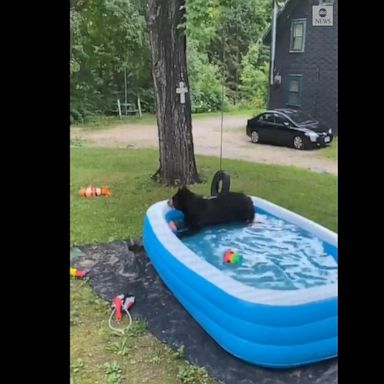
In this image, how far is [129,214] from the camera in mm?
1807

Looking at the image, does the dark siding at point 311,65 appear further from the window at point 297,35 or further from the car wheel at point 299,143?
the car wheel at point 299,143

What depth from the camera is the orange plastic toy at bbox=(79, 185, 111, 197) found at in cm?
162

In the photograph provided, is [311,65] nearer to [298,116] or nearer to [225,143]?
[298,116]

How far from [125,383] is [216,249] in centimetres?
67

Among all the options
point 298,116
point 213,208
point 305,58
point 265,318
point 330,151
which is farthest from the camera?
point 213,208

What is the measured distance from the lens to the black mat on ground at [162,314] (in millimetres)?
1424

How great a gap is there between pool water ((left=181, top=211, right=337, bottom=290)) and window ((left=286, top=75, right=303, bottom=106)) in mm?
462

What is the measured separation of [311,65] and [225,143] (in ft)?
1.33

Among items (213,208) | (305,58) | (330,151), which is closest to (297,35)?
(305,58)

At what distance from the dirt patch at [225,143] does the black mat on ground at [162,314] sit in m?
0.37
